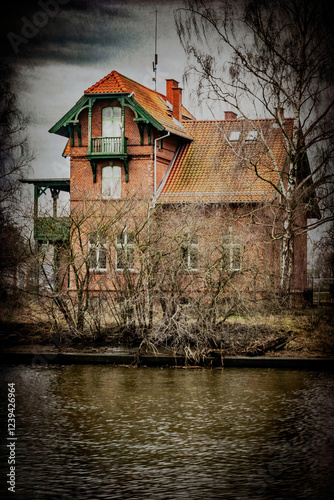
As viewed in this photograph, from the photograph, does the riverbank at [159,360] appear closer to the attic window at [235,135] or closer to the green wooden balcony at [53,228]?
the green wooden balcony at [53,228]

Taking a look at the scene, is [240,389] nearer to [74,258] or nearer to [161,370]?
[161,370]

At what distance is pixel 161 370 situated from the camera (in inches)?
569

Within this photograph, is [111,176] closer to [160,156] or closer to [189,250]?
[160,156]

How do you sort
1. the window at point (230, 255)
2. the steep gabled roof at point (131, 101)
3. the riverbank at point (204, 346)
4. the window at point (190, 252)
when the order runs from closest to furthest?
the riverbank at point (204, 346) → the window at point (230, 255) → the window at point (190, 252) → the steep gabled roof at point (131, 101)

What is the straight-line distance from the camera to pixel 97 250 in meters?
17.1

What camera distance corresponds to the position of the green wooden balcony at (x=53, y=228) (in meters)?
16.8

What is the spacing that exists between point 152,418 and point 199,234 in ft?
26.3

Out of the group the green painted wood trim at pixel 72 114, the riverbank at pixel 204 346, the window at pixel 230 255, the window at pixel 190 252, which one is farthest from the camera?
the green painted wood trim at pixel 72 114

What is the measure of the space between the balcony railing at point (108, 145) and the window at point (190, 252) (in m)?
12.3

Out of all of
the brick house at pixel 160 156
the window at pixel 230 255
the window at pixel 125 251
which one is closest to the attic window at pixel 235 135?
the brick house at pixel 160 156

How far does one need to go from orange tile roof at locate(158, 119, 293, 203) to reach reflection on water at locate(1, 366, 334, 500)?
1374 cm

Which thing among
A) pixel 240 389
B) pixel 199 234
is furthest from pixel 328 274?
pixel 240 389

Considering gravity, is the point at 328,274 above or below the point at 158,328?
above

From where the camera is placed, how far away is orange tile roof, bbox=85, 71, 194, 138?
28.0 meters
